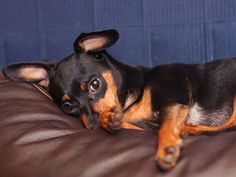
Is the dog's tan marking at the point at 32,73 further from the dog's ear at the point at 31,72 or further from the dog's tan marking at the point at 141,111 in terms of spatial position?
the dog's tan marking at the point at 141,111

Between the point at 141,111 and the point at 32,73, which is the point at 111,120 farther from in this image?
the point at 32,73

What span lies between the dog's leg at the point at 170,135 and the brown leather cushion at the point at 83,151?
2 centimetres

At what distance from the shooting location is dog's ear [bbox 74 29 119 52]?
1.84 metres

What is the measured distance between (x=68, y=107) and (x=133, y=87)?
0.30m

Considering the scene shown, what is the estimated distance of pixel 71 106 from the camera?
5.88ft

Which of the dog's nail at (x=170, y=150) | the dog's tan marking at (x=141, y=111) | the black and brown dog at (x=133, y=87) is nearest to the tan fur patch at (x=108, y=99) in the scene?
the black and brown dog at (x=133, y=87)

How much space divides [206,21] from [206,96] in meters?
0.49

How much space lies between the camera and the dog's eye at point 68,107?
1780mm

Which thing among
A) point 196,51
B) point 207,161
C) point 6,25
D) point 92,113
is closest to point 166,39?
point 196,51

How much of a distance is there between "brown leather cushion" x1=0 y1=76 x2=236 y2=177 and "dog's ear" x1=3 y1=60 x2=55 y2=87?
0.28m

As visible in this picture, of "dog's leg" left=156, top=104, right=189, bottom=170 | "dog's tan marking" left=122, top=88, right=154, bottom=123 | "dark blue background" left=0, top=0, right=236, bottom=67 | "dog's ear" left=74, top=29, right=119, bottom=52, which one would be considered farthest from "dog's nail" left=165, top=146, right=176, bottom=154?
"dark blue background" left=0, top=0, right=236, bottom=67

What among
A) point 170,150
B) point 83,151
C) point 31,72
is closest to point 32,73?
point 31,72

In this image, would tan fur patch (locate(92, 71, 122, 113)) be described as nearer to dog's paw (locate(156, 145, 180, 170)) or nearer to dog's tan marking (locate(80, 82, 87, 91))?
dog's tan marking (locate(80, 82, 87, 91))

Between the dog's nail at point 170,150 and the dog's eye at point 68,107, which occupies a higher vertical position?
the dog's eye at point 68,107
